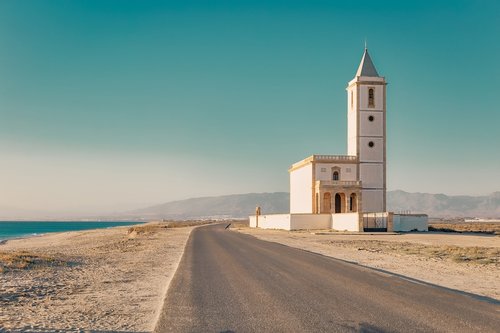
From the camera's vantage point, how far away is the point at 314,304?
11.6 m

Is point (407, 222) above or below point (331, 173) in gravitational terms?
below

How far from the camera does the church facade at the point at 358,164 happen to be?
212ft

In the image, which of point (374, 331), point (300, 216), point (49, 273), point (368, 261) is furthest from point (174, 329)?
point (300, 216)

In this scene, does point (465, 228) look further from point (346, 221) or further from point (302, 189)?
point (346, 221)

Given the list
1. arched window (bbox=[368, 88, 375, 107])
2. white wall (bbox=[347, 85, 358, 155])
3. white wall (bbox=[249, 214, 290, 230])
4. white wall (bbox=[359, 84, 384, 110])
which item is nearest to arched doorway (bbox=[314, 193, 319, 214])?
white wall (bbox=[249, 214, 290, 230])

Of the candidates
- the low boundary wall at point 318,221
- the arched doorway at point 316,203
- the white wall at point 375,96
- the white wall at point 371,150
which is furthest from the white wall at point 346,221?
the white wall at point 375,96

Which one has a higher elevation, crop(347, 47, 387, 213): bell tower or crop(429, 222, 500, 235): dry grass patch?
crop(347, 47, 387, 213): bell tower

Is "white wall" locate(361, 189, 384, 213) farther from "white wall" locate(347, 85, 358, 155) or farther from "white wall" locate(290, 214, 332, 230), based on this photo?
"white wall" locate(290, 214, 332, 230)

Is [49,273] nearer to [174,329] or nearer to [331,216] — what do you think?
[174,329]

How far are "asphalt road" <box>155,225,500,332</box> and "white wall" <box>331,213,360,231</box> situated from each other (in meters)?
36.9

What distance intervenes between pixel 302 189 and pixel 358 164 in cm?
862

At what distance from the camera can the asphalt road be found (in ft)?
31.2

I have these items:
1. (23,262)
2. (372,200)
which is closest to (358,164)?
(372,200)

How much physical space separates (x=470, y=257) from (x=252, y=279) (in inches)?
534
